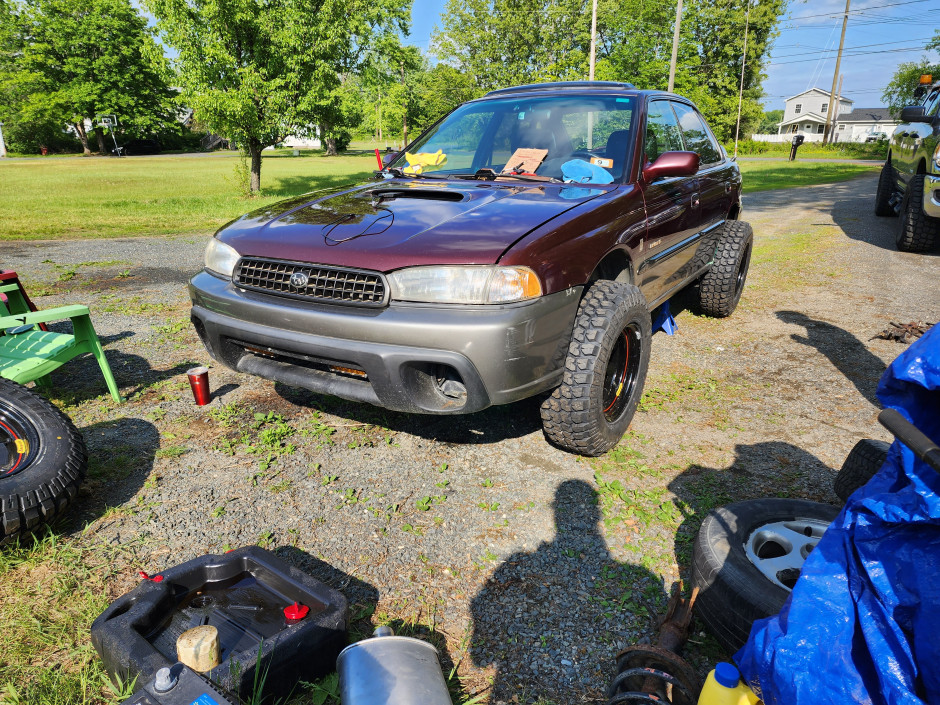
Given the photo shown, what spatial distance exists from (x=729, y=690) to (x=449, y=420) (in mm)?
2193

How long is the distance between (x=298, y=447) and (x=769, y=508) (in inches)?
84.7

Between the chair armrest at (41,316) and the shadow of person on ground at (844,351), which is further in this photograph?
the shadow of person on ground at (844,351)

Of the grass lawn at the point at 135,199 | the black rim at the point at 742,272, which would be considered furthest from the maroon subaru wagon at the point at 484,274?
the grass lawn at the point at 135,199

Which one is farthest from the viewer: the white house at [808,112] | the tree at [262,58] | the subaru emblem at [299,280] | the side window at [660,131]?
the white house at [808,112]

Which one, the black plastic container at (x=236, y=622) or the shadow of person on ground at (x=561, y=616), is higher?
the black plastic container at (x=236, y=622)

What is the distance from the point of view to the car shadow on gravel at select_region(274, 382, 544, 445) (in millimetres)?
3195

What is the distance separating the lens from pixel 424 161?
12.4 feet

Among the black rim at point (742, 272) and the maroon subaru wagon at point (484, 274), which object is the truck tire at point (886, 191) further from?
the maroon subaru wagon at point (484, 274)

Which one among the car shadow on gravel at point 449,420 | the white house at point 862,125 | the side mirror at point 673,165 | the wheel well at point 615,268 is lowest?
the car shadow on gravel at point 449,420

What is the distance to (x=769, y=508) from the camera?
2047 millimetres

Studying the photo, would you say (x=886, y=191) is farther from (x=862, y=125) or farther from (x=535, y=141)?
(x=862, y=125)

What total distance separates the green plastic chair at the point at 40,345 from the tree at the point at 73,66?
166ft

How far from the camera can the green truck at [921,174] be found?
6.84 m

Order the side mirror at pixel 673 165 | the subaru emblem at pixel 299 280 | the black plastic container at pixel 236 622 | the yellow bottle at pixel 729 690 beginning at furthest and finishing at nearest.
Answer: the side mirror at pixel 673 165 < the subaru emblem at pixel 299 280 < the black plastic container at pixel 236 622 < the yellow bottle at pixel 729 690
